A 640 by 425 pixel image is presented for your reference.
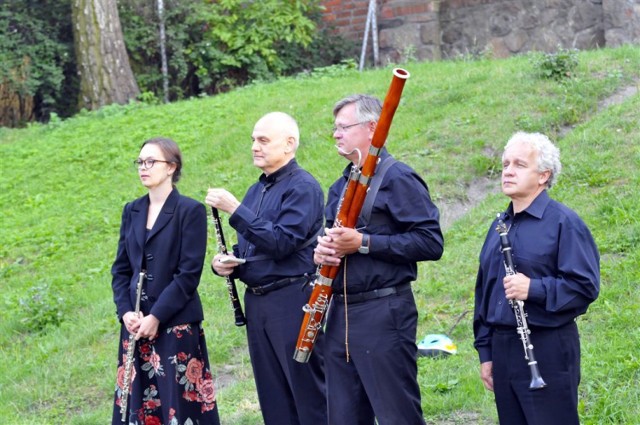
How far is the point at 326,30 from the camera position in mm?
17656

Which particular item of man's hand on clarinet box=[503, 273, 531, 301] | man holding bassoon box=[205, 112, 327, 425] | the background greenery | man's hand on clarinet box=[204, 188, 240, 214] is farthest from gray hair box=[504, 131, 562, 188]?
the background greenery

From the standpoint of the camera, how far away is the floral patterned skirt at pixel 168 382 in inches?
232

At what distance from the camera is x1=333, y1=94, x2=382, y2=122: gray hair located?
5.10m

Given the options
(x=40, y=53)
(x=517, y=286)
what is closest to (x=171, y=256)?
(x=517, y=286)

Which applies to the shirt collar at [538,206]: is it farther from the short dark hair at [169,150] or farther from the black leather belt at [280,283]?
the short dark hair at [169,150]

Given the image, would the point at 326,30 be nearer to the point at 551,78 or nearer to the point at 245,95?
the point at 245,95

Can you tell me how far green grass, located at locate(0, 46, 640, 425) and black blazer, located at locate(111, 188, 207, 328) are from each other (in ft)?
4.18

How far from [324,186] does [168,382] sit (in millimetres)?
4742

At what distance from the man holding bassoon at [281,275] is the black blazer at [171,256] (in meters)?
0.30

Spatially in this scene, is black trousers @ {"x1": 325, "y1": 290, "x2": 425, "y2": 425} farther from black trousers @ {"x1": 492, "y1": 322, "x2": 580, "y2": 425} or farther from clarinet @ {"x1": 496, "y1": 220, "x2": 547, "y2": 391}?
clarinet @ {"x1": 496, "y1": 220, "x2": 547, "y2": 391}

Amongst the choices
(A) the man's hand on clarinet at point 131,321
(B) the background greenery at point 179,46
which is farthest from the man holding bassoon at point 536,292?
(B) the background greenery at point 179,46

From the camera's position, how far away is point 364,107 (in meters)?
5.11

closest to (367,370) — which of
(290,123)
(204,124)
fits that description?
(290,123)

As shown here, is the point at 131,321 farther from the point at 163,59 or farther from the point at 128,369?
the point at 163,59
